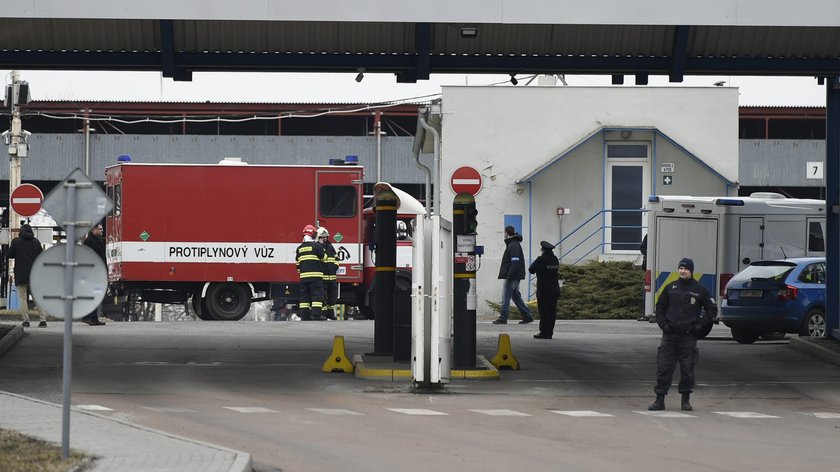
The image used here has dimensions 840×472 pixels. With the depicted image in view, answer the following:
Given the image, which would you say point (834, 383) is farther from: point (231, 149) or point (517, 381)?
point (231, 149)

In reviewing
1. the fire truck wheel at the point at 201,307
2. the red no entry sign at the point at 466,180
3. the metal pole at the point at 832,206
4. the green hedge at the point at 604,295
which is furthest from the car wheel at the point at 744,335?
the fire truck wheel at the point at 201,307

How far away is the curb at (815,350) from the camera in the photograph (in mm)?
21288

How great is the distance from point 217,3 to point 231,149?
32378 mm

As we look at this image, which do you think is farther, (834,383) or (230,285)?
(230,285)

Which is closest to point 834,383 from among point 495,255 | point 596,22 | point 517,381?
point 517,381

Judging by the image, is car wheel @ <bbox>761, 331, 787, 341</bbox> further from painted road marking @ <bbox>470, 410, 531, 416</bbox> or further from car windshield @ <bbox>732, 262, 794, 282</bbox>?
painted road marking @ <bbox>470, 410, 531, 416</bbox>

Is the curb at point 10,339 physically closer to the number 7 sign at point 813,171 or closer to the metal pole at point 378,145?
the number 7 sign at point 813,171

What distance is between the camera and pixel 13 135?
3353cm

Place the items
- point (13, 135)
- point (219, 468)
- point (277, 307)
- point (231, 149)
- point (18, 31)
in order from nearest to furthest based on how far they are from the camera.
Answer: point (219, 468) → point (18, 31) → point (277, 307) → point (13, 135) → point (231, 149)

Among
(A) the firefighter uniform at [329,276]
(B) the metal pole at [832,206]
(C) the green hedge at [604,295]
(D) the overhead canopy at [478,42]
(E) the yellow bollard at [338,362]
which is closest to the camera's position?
(D) the overhead canopy at [478,42]

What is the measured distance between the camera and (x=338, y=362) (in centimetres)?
1912

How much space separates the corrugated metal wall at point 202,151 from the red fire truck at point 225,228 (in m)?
19.2

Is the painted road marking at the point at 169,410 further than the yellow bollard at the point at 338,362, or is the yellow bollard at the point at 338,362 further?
the yellow bollard at the point at 338,362

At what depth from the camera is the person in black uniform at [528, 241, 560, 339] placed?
24.6 metres
